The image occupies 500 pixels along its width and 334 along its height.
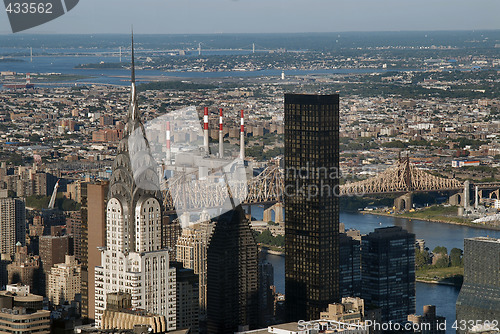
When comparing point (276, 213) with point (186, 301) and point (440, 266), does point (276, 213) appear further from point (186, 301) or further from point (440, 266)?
point (186, 301)

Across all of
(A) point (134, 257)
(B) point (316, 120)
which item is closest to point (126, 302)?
(A) point (134, 257)

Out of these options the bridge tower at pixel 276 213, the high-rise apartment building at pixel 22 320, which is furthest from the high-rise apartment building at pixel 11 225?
the high-rise apartment building at pixel 22 320

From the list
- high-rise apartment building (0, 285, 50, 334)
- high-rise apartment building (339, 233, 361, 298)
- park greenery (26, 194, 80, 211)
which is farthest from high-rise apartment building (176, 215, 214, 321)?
park greenery (26, 194, 80, 211)

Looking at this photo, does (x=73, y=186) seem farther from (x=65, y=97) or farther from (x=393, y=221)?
(x=65, y=97)

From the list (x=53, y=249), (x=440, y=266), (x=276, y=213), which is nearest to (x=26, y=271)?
(x=53, y=249)

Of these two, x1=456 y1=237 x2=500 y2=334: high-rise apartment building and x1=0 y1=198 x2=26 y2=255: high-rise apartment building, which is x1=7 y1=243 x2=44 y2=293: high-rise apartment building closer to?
x1=0 y1=198 x2=26 y2=255: high-rise apartment building
